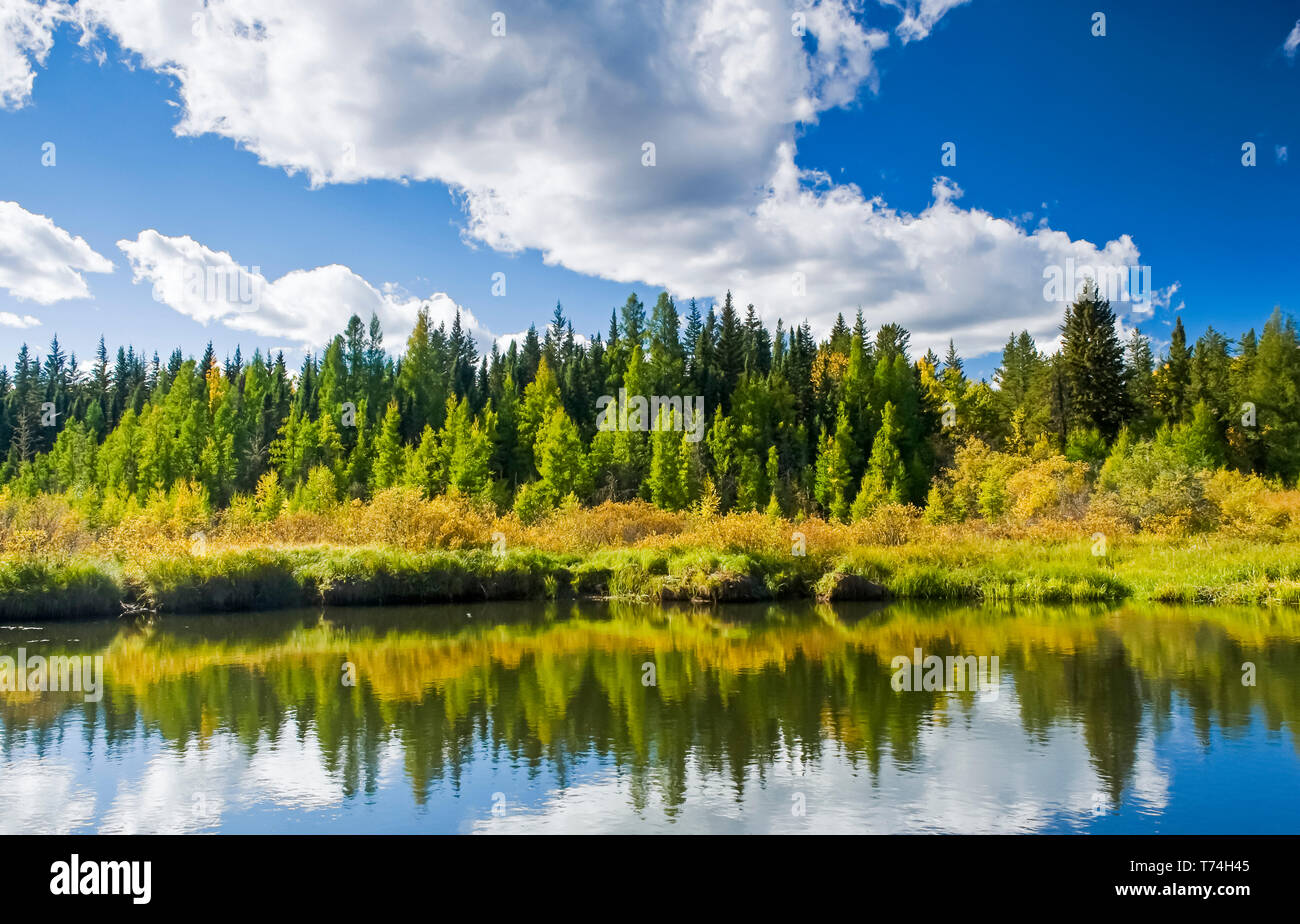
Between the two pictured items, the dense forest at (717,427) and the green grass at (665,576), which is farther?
the dense forest at (717,427)

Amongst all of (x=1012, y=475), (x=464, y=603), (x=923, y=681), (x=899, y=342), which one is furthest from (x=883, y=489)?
(x=923, y=681)

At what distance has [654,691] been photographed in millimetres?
14930

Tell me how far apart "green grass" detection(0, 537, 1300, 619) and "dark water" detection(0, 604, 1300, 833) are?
15.9 feet

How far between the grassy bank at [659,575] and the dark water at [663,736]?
16.2 ft

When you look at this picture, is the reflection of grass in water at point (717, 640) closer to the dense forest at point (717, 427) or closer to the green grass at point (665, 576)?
the green grass at point (665, 576)

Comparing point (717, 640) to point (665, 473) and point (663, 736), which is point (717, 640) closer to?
point (663, 736)

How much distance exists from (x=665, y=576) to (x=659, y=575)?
1.82 feet

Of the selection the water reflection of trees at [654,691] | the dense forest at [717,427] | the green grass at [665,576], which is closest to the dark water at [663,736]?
the water reflection of trees at [654,691]

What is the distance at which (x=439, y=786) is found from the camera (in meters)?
10.1

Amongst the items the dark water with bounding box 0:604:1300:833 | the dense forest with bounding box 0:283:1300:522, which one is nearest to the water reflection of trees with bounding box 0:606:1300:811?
the dark water with bounding box 0:604:1300:833

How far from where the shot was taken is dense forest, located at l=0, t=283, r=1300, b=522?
54844mm

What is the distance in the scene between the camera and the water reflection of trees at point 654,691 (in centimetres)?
1154
